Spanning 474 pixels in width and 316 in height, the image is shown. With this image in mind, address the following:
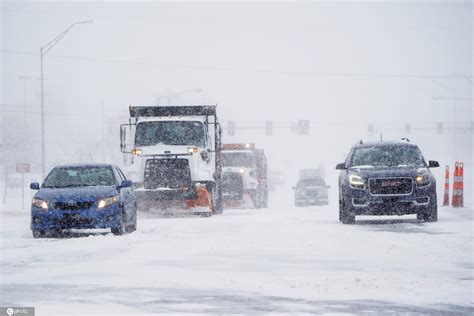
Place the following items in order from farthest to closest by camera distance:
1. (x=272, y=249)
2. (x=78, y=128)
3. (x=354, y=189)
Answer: (x=78, y=128) < (x=354, y=189) < (x=272, y=249)

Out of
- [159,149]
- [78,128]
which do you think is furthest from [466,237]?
[78,128]

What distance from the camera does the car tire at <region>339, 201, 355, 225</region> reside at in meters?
22.4

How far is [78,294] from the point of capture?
1055 centimetres

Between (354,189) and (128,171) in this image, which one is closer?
(354,189)

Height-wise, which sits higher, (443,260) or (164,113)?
(164,113)

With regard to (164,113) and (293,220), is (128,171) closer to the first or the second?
(164,113)

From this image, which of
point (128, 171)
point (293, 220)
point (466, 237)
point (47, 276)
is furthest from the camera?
point (128, 171)

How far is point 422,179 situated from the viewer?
72.6 ft

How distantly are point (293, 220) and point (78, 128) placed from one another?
149879mm

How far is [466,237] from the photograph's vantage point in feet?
60.8

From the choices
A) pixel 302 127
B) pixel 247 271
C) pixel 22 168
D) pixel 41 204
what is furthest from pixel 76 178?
pixel 302 127

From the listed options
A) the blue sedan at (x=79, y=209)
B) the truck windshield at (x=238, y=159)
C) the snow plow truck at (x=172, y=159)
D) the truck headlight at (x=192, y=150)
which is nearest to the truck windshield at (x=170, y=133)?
the snow plow truck at (x=172, y=159)
